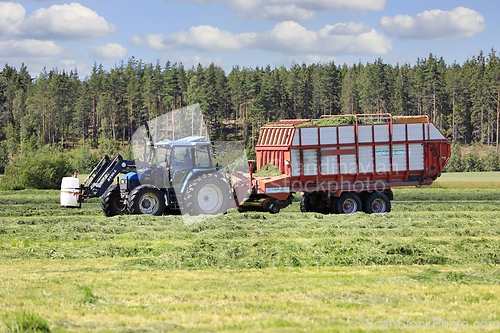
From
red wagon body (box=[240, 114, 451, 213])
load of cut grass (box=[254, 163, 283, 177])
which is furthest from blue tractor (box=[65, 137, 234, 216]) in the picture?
load of cut grass (box=[254, 163, 283, 177])

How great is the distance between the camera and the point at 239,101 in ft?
292

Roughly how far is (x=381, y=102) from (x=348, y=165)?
71.5 metres

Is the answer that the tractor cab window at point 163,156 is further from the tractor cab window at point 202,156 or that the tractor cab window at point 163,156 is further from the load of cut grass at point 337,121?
the load of cut grass at point 337,121

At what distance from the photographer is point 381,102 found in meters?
86.4

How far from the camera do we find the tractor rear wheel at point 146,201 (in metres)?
15.9

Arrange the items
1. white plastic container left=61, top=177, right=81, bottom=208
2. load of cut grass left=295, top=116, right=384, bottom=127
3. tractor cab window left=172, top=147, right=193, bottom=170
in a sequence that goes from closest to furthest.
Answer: tractor cab window left=172, top=147, right=193, bottom=170 < white plastic container left=61, top=177, right=81, bottom=208 < load of cut grass left=295, top=116, right=384, bottom=127

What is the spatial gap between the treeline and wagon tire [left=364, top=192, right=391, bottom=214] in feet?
198

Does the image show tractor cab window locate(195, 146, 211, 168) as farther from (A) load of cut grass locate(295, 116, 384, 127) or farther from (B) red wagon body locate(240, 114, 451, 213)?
(A) load of cut grass locate(295, 116, 384, 127)

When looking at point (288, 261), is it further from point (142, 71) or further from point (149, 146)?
point (142, 71)

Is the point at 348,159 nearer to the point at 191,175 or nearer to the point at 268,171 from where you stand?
the point at 268,171

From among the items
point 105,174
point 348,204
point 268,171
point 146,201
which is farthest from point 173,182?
point 348,204

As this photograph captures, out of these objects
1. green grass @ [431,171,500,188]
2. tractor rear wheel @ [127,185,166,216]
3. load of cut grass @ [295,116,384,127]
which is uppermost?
load of cut grass @ [295,116,384,127]

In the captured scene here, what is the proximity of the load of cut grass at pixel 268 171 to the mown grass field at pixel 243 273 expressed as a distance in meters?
2.21

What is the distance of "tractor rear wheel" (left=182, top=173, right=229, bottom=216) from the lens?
52.1 feet
